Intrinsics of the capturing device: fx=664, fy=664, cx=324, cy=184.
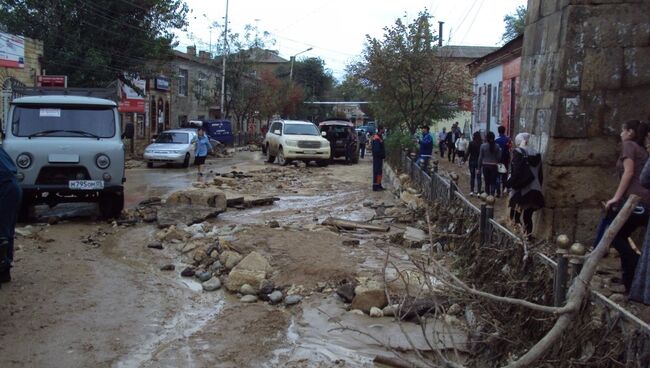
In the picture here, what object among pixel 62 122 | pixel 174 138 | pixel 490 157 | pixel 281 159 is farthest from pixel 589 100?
pixel 174 138

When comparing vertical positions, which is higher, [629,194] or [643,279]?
[629,194]

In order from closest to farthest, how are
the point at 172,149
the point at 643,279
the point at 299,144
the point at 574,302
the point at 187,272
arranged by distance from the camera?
1. the point at 574,302
2. the point at 643,279
3. the point at 187,272
4. the point at 172,149
5. the point at 299,144

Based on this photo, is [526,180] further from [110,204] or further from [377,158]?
[377,158]

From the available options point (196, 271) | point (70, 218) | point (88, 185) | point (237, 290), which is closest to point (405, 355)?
point (237, 290)

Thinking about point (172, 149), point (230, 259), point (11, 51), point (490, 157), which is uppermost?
point (11, 51)

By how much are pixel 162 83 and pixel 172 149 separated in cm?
2037

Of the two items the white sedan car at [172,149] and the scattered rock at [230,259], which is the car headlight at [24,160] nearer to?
the scattered rock at [230,259]

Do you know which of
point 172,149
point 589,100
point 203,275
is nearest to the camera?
point 203,275

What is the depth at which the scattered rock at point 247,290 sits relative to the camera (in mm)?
7152

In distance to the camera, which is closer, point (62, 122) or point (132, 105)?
point (62, 122)

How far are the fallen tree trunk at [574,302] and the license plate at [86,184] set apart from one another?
29.8 feet

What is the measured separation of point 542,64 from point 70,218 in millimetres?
8279

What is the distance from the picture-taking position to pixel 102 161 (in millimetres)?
11070

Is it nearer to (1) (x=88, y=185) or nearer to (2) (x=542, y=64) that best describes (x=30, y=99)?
(1) (x=88, y=185)
